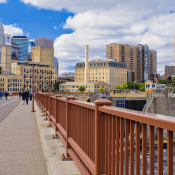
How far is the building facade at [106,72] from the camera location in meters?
166

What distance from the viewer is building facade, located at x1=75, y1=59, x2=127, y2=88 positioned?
545ft

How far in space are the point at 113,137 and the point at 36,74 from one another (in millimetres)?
143696

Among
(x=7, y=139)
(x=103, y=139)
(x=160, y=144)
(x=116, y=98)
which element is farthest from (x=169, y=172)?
(x=116, y=98)

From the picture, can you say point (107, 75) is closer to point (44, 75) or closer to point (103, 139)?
point (44, 75)

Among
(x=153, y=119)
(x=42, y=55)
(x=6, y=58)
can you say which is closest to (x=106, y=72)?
(x=42, y=55)

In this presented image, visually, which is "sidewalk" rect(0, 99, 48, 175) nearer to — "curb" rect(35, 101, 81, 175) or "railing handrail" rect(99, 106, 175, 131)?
"curb" rect(35, 101, 81, 175)

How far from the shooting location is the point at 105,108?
2879 mm

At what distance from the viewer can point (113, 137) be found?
2744 millimetres

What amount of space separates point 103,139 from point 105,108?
19.9 inches

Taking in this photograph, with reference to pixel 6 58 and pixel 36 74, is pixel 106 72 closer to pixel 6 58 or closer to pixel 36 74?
pixel 36 74

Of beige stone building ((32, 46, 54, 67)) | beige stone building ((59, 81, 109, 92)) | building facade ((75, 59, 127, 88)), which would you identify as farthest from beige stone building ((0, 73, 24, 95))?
building facade ((75, 59, 127, 88))

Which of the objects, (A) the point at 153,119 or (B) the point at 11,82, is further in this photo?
(B) the point at 11,82

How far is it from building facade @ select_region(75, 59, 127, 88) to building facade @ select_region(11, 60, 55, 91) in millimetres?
31084

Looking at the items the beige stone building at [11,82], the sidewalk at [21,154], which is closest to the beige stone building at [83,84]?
the beige stone building at [11,82]
